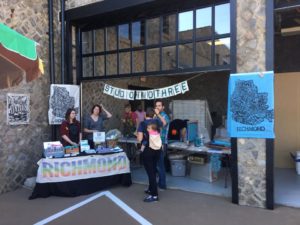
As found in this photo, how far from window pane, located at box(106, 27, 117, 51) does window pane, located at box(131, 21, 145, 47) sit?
542 mm

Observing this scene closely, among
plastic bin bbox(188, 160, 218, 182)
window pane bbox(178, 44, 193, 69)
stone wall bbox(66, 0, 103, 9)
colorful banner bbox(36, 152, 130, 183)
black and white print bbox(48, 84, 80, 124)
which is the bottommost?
plastic bin bbox(188, 160, 218, 182)

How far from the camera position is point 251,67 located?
5094 mm

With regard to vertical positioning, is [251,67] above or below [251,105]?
above

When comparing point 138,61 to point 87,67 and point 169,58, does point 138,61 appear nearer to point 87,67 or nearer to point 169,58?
point 169,58

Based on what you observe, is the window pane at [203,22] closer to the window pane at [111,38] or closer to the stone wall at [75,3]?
the window pane at [111,38]

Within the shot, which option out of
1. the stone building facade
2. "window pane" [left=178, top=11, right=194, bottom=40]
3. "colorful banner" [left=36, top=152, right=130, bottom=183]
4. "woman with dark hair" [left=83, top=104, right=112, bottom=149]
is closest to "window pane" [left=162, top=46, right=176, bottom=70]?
the stone building facade

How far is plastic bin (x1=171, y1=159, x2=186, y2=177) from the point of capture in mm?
7273

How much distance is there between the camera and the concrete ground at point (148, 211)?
179 inches

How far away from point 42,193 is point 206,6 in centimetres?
461

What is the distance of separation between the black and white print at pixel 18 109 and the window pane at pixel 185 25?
344cm

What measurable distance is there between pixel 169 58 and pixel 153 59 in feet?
1.43

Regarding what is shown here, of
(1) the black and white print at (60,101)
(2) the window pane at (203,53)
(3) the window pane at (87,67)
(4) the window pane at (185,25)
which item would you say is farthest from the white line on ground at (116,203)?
(4) the window pane at (185,25)

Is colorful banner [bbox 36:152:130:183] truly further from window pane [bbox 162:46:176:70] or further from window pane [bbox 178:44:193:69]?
window pane [bbox 178:44:193:69]

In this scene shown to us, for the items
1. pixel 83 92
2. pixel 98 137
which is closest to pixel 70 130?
pixel 98 137
